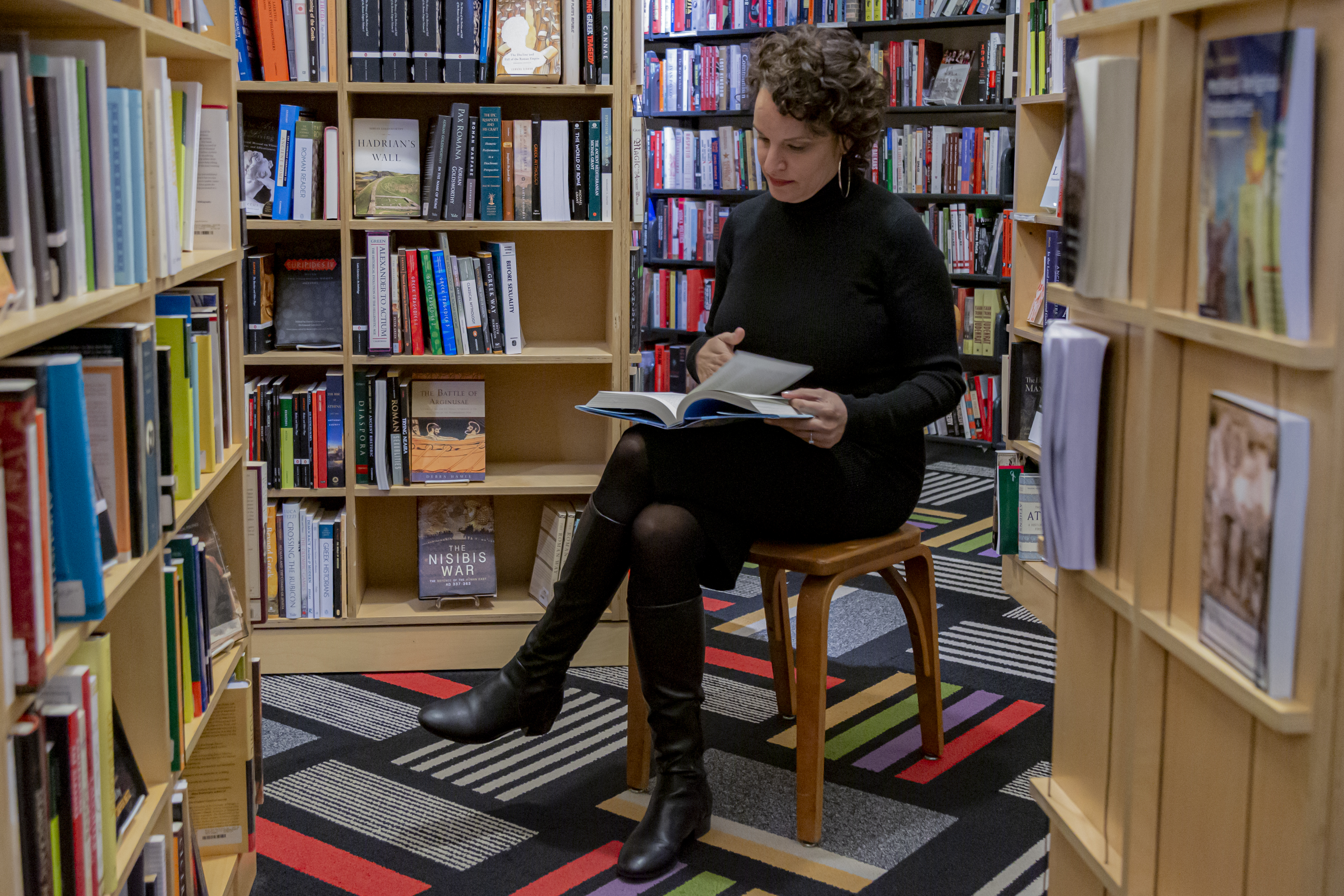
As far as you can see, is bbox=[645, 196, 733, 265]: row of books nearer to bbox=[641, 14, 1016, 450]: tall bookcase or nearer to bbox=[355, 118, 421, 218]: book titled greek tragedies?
bbox=[641, 14, 1016, 450]: tall bookcase

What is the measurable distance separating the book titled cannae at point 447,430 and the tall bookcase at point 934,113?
1949 mm

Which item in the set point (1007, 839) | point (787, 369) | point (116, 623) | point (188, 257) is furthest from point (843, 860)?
point (188, 257)

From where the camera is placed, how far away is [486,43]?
2.64 metres

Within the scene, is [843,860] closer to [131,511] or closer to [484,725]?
[484,725]

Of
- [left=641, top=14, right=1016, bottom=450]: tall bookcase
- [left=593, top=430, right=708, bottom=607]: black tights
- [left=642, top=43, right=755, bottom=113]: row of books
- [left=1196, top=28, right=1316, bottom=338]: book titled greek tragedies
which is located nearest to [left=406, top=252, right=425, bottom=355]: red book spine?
[left=593, top=430, right=708, bottom=607]: black tights

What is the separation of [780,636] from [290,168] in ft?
4.42

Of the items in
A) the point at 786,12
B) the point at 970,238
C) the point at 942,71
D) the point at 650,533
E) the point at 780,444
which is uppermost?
the point at 786,12

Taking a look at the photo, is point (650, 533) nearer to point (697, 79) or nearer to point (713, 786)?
point (713, 786)

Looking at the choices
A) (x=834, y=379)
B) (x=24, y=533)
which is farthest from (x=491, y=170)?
(x=24, y=533)

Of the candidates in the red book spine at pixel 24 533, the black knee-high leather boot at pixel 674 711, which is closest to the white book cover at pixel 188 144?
the red book spine at pixel 24 533

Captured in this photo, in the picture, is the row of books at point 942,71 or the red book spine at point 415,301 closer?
the red book spine at point 415,301

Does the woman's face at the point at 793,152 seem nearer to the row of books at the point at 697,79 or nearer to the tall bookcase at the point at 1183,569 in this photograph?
the tall bookcase at the point at 1183,569

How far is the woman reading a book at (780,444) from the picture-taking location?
77.2 inches

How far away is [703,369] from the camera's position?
83.6 inches
